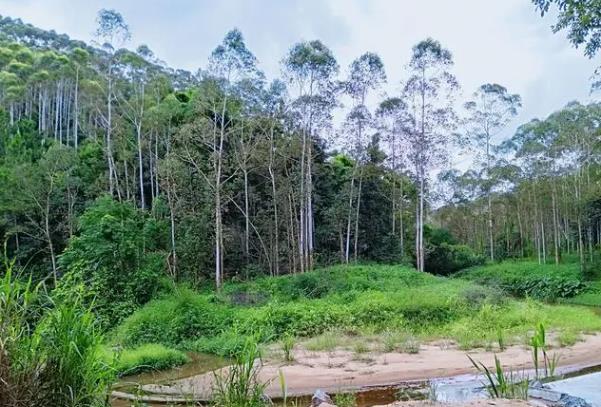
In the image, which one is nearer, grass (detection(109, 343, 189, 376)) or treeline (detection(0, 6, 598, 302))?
grass (detection(109, 343, 189, 376))

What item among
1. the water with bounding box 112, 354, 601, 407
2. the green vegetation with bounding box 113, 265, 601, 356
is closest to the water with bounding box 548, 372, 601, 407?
the water with bounding box 112, 354, 601, 407

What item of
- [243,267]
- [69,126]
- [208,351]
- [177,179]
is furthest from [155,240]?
[69,126]

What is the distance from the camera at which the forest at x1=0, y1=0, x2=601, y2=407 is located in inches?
556

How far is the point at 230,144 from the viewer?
2336cm

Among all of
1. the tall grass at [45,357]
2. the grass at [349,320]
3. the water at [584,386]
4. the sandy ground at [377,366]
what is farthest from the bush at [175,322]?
the tall grass at [45,357]

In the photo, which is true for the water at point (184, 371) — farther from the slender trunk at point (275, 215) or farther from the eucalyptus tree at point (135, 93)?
the eucalyptus tree at point (135, 93)

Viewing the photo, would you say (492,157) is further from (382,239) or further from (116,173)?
(116,173)

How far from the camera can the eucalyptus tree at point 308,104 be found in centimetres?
2181

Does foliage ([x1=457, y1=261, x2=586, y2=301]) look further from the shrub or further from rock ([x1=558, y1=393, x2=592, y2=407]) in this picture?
rock ([x1=558, y1=393, x2=592, y2=407])

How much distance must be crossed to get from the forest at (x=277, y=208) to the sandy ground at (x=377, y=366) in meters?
0.55

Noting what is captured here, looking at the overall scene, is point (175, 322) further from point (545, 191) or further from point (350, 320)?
point (545, 191)

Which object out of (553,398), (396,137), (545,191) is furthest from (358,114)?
(553,398)

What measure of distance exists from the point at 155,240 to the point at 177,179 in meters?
2.89

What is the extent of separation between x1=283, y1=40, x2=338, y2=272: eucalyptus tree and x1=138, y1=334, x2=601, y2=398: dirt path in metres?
11.4
